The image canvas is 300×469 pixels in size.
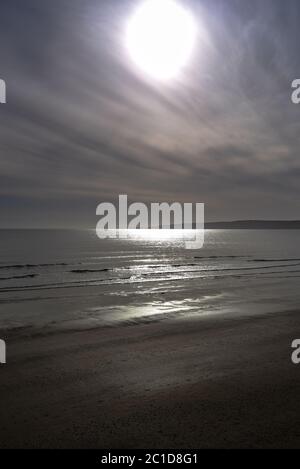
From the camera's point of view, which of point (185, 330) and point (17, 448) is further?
point (185, 330)

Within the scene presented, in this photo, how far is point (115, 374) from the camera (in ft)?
24.7

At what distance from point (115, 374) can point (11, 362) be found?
279 centimetres

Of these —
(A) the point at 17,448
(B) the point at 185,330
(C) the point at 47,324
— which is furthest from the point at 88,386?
(C) the point at 47,324

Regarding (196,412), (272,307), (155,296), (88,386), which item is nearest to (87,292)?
(155,296)

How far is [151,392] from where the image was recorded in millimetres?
6535

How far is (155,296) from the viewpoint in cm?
2044

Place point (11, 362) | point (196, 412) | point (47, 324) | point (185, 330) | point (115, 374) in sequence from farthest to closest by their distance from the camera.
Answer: point (47, 324) < point (185, 330) < point (11, 362) < point (115, 374) < point (196, 412)

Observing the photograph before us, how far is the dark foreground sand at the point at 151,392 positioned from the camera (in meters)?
5.06

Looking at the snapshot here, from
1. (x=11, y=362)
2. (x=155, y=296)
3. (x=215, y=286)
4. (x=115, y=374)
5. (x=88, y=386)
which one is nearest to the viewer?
(x=88, y=386)

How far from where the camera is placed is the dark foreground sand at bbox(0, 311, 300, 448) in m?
5.06

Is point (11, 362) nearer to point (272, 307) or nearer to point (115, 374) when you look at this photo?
point (115, 374)
